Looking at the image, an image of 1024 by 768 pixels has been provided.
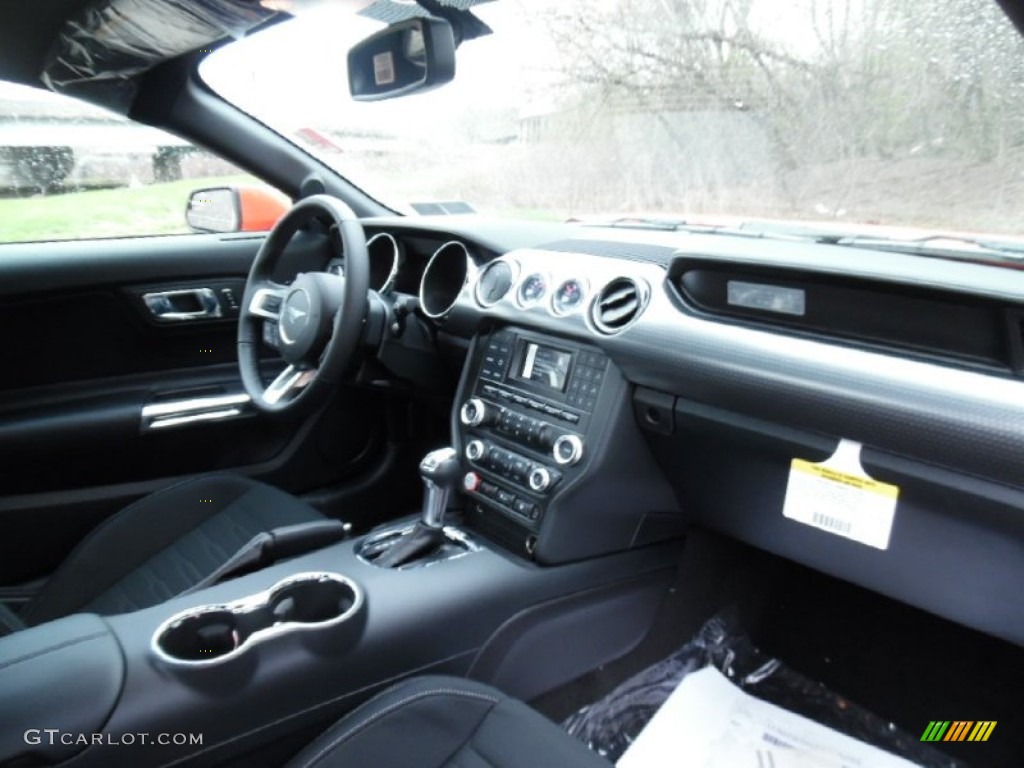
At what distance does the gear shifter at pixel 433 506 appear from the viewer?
1.63 metres

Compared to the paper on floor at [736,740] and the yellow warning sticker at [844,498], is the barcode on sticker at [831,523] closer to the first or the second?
the yellow warning sticker at [844,498]

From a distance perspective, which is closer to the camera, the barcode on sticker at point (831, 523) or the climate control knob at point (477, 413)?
the barcode on sticker at point (831, 523)

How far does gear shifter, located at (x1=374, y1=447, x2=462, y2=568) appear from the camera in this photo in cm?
163

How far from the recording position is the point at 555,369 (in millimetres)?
1688

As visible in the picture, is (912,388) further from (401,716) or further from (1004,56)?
(401,716)

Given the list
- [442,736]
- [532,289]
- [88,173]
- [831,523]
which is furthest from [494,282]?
[88,173]

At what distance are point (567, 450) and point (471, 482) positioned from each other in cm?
28

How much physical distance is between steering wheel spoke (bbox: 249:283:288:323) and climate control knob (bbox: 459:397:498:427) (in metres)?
0.53

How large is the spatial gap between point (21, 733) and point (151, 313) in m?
1.44

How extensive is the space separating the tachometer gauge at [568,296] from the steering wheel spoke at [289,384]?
573 millimetres

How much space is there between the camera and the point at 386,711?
1224 millimetres

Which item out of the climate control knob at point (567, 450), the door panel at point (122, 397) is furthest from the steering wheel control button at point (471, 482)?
the door panel at point (122, 397)

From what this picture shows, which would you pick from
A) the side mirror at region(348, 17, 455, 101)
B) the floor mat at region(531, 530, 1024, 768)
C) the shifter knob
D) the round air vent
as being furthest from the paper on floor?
the side mirror at region(348, 17, 455, 101)

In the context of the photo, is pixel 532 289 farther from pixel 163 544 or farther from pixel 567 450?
pixel 163 544
